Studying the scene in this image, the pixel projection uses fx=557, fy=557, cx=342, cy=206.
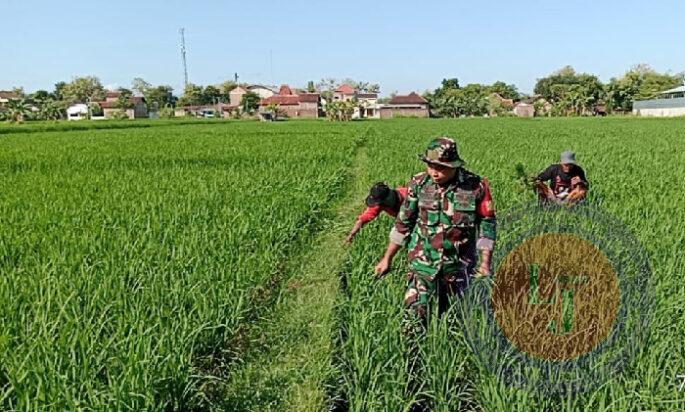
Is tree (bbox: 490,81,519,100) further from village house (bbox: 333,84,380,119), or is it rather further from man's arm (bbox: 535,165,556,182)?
man's arm (bbox: 535,165,556,182)

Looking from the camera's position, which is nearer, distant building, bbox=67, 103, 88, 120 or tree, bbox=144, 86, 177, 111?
distant building, bbox=67, 103, 88, 120

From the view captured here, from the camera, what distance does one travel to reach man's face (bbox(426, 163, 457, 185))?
294 centimetres

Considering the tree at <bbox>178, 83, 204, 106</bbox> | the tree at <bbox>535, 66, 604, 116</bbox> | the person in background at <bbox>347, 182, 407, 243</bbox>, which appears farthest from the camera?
the tree at <bbox>178, 83, 204, 106</bbox>

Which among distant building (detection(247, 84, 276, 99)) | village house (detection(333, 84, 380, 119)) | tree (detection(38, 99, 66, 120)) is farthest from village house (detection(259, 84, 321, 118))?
distant building (detection(247, 84, 276, 99))

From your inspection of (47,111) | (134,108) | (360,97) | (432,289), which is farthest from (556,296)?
(360,97)

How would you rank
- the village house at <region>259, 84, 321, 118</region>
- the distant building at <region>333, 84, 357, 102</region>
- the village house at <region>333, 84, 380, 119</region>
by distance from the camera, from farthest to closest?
the distant building at <region>333, 84, 357, 102</region>, the village house at <region>333, 84, 380, 119</region>, the village house at <region>259, 84, 321, 118</region>

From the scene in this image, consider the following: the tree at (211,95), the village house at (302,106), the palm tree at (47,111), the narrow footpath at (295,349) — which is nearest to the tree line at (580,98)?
the village house at (302,106)

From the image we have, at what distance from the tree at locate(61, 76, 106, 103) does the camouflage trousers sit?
347 ft

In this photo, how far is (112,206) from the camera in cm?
697

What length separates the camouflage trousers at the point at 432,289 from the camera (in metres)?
3.19

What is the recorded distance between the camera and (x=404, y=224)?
10.7 feet

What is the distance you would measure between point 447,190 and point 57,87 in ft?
433

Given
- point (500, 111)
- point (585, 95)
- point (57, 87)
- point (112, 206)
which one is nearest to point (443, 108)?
point (500, 111)

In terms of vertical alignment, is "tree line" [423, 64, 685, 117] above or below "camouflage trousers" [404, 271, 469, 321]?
above
